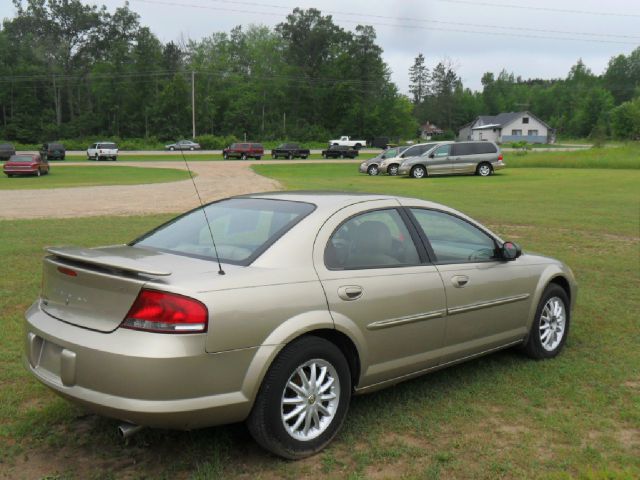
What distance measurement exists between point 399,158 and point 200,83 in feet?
248

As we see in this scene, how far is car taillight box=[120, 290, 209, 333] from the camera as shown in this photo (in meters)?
3.15

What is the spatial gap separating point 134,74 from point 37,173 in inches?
2634

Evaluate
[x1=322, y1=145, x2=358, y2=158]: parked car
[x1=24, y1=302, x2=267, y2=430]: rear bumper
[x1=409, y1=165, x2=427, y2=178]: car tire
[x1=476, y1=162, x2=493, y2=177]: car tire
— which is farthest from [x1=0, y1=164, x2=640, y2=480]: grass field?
[x1=322, y1=145, x2=358, y2=158]: parked car

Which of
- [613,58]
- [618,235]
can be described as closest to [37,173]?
[618,235]

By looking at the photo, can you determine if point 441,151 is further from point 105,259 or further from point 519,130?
point 519,130

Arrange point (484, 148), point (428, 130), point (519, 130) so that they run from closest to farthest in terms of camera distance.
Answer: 1. point (484, 148)
2. point (519, 130)
3. point (428, 130)

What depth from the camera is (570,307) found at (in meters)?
5.71

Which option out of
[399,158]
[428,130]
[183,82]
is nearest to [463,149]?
[399,158]

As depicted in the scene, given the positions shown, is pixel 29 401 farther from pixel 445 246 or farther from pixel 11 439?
pixel 445 246

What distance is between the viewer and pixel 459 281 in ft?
14.7

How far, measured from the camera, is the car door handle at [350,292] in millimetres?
3732

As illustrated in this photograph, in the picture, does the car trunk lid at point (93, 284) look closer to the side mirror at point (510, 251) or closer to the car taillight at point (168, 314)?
the car taillight at point (168, 314)

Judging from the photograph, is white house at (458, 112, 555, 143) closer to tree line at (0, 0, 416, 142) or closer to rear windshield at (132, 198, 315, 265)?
tree line at (0, 0, 416, 142)

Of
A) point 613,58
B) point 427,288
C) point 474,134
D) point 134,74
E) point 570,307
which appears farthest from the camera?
point 613,58
